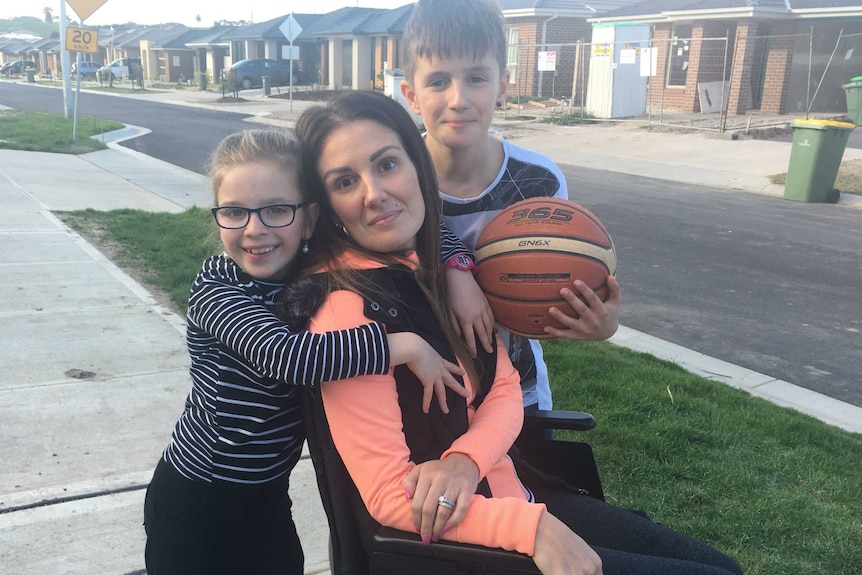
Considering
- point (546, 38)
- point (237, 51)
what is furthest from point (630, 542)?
point (237, 51)

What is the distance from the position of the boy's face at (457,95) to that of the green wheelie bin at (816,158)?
11323mm

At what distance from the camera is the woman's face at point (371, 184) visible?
187cm

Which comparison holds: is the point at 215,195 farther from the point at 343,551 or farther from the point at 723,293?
the point at 723,293

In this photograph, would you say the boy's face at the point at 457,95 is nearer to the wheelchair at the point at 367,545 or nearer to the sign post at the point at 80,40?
the wheelchair at the point at 367,545

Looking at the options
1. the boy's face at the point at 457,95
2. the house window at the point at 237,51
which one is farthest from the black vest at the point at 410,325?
the house window at the point at 237,51

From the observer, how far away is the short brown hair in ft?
7.14

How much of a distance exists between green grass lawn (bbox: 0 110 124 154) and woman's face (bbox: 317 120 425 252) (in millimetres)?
14185

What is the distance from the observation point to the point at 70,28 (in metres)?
15.1

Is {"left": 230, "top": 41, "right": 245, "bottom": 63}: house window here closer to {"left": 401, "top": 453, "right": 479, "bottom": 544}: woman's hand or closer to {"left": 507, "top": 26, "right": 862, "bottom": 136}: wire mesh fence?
{"left": 507, "top": 26, "right": 862, "bottom": 136}: wire mesh fence

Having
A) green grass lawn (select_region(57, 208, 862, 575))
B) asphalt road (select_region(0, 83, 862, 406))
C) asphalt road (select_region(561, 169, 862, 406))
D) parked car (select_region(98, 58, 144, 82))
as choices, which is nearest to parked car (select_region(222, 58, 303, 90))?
parked car (select_region(98, 58, 144, 82))

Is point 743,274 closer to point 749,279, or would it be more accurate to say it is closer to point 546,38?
point 749,279

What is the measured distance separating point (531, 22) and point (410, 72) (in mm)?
29385

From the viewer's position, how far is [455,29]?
7.13 feet

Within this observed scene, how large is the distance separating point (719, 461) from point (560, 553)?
239cm
